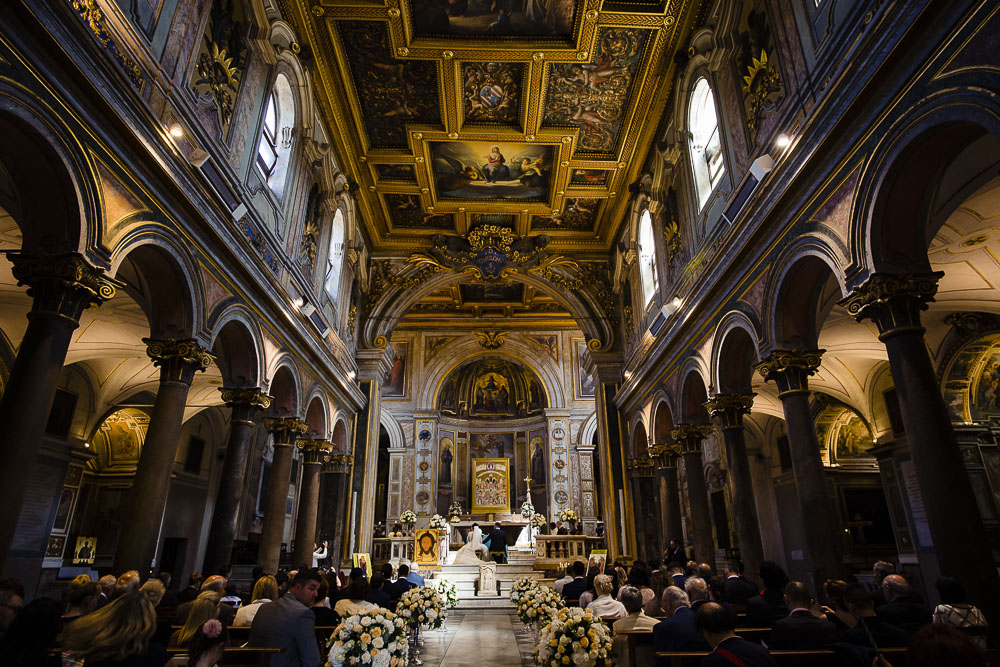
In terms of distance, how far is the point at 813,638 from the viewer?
14.0ft

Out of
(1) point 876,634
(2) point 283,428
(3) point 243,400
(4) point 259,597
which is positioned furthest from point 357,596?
(2) point 283,428

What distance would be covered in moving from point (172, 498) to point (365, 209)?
33.8ft

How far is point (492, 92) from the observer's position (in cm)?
1402

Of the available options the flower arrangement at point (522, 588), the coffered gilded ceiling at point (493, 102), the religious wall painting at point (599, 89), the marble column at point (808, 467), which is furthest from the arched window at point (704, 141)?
the flower arrangement at point (522, 588)

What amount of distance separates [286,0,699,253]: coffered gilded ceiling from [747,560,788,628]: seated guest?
10.2 m

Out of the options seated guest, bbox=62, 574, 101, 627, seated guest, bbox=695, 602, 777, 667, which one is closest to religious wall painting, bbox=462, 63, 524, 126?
seated guest, bbox=62, 574, 101, 627

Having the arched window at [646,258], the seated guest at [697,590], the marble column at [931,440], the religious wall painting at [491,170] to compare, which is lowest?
the seated guest at [697,590]

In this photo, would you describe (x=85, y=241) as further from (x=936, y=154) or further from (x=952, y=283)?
(x=952, y=283)

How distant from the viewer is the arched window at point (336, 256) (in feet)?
53.3

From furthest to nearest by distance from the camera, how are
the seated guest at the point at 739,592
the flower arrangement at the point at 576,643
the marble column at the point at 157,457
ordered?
the marble column at the point at 157,457 < the seated guest at the point at 739,592 < the flower arrangement at the point at 576,643

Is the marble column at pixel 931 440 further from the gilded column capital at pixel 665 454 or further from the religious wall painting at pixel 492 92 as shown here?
the religious wall painting at pixel 492 92

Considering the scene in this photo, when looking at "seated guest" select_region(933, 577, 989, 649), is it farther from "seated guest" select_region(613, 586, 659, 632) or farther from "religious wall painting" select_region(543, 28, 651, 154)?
"religious wall painting" select_region(543, 28, 651, 154)

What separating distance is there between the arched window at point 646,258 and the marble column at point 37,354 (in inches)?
505

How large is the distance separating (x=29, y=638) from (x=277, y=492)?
33.6 ft
